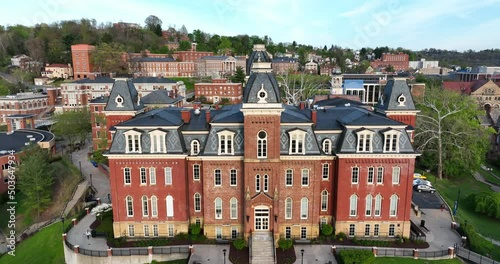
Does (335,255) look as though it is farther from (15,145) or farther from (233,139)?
(15,145)

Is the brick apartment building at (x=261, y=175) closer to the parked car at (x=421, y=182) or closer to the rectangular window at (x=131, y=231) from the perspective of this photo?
the rectangular window at (x=131, y=231)

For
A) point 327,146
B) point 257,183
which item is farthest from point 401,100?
point 257,183

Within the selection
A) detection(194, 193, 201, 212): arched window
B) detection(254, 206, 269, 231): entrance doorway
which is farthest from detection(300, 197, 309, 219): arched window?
detection(194, 193, 201, 212): arched window

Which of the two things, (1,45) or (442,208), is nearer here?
(442,208)

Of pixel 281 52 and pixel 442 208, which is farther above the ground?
pixel 281 52

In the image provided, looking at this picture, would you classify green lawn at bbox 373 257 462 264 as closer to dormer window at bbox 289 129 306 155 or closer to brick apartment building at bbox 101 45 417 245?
brick apartment building at bbox 101 45 417 245

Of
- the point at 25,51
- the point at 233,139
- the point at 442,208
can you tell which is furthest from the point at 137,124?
the point at 25,51

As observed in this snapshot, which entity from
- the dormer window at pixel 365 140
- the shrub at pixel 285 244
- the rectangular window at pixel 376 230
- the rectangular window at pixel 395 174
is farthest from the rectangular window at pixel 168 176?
the rectangular window at pixel 395 174
